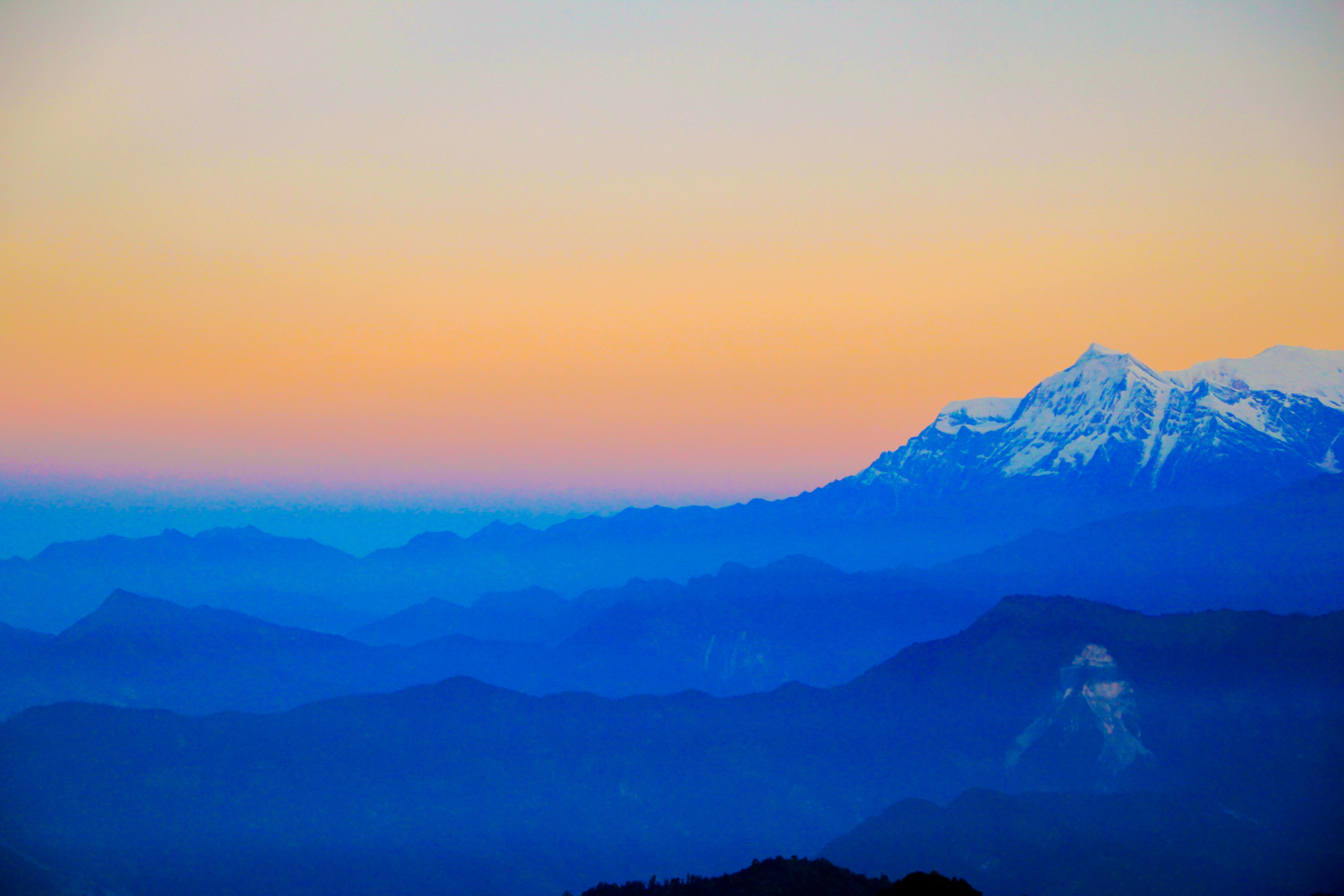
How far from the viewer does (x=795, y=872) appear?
477 feet

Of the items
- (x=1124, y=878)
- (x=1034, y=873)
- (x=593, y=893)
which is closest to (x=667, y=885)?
(x=593, y=893)

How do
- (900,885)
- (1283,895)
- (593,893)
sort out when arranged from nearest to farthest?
(900,885)
(593,893)
(1283,895)

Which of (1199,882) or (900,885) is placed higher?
(900,885)

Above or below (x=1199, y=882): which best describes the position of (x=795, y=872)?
above

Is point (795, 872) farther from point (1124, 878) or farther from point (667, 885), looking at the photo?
point (1124, 878)

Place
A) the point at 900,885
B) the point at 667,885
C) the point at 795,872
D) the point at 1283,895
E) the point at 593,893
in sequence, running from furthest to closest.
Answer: the point at 1283,895, the point at 593,893, the point at 667,885, the point at 795,872, the point at 900,885

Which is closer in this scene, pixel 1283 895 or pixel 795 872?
pixel 795 872

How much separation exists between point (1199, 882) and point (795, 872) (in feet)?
346

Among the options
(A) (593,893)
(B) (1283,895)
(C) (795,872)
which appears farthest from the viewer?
(B) (1283,895)

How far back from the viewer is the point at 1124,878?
19350 cm

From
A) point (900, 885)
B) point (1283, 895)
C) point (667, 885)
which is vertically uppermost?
point (900, 885)

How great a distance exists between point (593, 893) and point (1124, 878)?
105 metres

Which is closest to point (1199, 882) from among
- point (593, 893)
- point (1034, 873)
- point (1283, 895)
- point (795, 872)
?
point (1283, 895)

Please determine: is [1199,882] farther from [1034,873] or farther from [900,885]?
[900,885]
